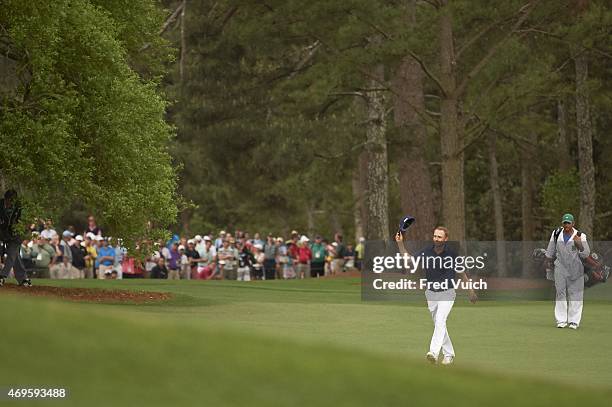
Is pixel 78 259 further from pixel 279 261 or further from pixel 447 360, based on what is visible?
pixel 447 360

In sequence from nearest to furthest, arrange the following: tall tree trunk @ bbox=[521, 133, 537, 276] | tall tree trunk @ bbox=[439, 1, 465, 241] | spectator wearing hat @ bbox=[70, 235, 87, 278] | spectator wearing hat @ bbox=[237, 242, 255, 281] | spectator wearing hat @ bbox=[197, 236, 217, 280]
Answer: tall tree trunk @ bbox=[439, 1, 465, 241]
spectator wearing hat @ bbox=[70, 235, 87, 278]
spectator wearing hat @ bbox=[197, 236, 217, 280]
spectator wearing hat @ bbox=[237, 242, 255, 281]
tall tree trunk @ bbox=[521, 133, 537, 276]

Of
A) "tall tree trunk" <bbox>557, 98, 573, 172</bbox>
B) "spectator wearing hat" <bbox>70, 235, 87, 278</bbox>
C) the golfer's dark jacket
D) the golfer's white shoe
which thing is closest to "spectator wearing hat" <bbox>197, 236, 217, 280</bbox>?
"spectator wearing hat" <bbox>70, 235, 87, 278</bbox>

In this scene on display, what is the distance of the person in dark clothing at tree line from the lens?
89.2 feet

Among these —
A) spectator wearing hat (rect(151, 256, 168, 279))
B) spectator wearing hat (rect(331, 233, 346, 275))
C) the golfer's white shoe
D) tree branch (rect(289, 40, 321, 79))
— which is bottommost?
the golfer's white shoe

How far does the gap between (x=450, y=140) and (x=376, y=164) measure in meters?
9.55

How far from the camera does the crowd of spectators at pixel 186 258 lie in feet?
126

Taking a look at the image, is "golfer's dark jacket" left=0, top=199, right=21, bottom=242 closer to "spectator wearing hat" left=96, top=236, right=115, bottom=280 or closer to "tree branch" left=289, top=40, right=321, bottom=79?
"spectator wearing hat" left=96, top=236, right=115, bottom=280

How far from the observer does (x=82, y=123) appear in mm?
27438

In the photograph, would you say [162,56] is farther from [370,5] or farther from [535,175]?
[535,175]

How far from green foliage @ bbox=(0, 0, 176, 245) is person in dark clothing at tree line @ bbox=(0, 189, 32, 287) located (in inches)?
18.1

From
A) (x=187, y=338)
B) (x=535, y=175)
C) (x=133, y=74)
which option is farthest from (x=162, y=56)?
(x=535, y=175)

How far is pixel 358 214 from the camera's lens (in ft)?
260

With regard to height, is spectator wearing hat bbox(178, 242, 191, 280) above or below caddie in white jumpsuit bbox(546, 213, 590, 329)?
above

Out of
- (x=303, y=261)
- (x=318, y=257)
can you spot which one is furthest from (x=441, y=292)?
(x=318, y=257)
